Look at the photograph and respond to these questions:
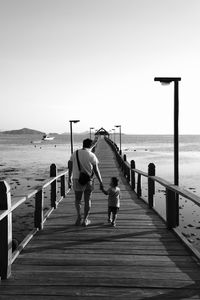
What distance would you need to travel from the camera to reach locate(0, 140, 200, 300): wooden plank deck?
3760mm

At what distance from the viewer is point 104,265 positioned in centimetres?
459

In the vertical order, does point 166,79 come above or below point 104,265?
above

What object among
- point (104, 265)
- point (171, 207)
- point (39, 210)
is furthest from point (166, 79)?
point (104, 265)

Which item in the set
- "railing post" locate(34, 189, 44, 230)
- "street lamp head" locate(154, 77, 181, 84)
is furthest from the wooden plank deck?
"street lamp head" locate(154, 77, 181, 84)

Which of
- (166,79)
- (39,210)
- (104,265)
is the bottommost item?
(104,265)

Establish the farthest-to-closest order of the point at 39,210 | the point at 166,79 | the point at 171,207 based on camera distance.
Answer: the point at 166,79 → the point at 39,210 → the point at 171,207

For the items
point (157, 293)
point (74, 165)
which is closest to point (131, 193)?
point (74, 165)

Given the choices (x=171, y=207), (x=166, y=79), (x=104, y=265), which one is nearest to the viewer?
(x=104, y=265)

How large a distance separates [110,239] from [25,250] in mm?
1625

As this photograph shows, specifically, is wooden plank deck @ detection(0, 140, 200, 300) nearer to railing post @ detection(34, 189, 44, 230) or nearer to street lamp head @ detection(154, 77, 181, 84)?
railing post @ detection(34, 189, 44, 230)

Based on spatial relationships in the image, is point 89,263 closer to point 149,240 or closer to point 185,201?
point 149,240

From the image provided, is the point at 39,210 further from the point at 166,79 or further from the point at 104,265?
the point at 166,79

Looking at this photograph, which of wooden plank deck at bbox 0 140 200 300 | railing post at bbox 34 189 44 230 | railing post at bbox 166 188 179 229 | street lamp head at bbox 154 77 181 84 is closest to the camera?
wooden plank deck at bbox 0 140 200 300

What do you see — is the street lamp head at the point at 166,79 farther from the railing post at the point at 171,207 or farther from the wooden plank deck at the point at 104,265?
the wooden plank deck at the point at 104,265
